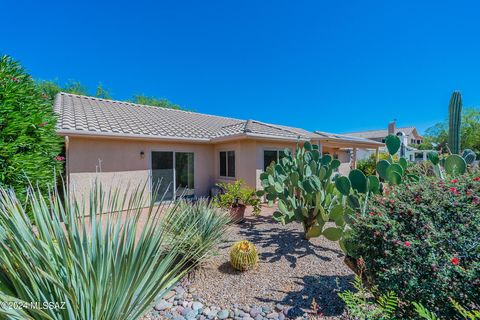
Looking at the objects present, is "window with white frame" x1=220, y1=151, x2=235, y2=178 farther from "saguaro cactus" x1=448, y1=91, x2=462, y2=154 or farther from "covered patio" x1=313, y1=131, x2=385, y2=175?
"saguaro cactus" x1=448, y1=91, x2=462, y2=154

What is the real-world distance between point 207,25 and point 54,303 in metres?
15.0

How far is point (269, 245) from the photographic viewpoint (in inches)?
231

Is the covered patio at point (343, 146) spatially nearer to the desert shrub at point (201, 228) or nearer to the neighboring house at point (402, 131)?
the desert shrub at point (201, 228)

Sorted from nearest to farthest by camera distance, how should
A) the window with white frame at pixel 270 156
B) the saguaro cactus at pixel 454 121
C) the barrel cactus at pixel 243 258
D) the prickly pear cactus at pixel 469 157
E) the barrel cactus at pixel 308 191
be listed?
1. the barrel cactus at pixel 243 258
2. the prickly pear cactus at pixel 469 157
3. the barrel cactus at pixel 308 191
4. the saguaro cactus at pixel 454 121
5. the window with white frame at pixel 270 156

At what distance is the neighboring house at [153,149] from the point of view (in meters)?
8.56

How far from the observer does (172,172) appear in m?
10.7

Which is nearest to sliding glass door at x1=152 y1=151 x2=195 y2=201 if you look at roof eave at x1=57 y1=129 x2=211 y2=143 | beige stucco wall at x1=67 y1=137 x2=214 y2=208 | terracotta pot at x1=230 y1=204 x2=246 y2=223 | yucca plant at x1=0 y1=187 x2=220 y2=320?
beige stucco wall at x1=67 y1=137 x2=214 y2=208

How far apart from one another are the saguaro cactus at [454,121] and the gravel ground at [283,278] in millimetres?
4696

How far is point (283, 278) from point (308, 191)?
2377mm

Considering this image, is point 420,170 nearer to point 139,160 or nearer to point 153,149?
point 153,149

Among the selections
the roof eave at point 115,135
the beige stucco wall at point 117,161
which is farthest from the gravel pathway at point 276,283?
the roof eave at point 115,135

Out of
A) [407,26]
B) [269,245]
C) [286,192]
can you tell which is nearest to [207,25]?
[407,26]

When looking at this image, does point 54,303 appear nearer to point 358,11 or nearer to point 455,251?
point 455,251

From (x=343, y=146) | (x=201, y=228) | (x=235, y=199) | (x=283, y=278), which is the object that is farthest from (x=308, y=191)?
(x=343, y=146)
